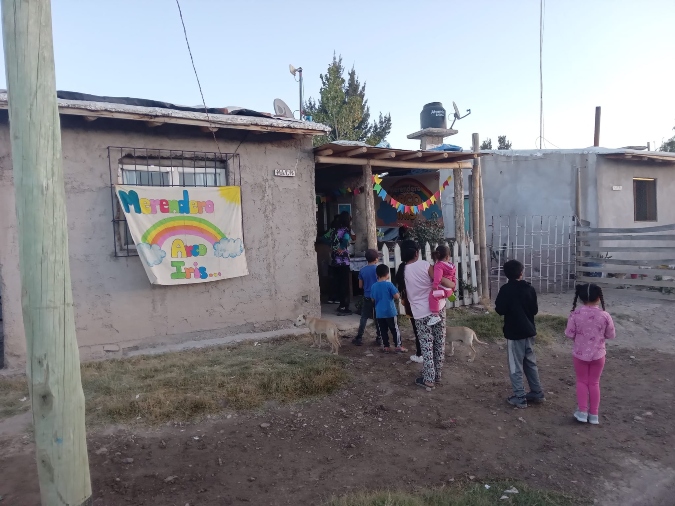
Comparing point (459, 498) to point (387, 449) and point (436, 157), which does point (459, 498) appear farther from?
point (436, 157)

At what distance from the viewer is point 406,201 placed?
12.1 metres

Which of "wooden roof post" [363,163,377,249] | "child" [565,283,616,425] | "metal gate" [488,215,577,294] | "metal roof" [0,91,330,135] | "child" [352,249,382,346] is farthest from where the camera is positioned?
"metal gate" [488,215,577,294]

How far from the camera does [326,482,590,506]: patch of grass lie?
324cm

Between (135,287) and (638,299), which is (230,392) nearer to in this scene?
(135,287)

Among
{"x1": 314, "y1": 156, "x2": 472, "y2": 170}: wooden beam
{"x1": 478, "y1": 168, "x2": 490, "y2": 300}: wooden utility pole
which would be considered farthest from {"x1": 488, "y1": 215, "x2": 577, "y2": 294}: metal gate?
{"x1": 314, "y1": 156, "x2": 472, "y2": 170}: wooden beam

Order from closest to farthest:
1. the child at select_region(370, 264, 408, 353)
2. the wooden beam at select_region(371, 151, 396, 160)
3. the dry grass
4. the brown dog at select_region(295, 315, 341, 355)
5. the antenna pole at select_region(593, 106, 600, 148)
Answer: the dry grass, the brown dog at select_region(295, 315, 341, 355), the child at select_region(370, 264, 408, 353), the wooden beam at select_region(371, 151, 396, 160), the antenna pole at select_region(593, 106, 600, 148)

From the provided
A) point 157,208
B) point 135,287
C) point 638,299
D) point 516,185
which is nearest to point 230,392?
point 135,287

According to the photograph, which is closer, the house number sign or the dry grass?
the dry grass

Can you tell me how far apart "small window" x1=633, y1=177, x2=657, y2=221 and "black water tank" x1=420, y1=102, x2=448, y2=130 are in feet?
18.6

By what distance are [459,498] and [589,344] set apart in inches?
80.0

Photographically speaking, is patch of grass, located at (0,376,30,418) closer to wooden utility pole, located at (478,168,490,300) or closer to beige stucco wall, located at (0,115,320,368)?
beige stucco wall, located at (0,115,320,368)

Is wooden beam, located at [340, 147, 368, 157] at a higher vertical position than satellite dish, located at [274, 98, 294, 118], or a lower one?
lower

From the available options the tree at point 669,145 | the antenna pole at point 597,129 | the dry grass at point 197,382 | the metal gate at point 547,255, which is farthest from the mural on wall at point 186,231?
the tree at point 669,145

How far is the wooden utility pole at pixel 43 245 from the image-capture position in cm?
250
